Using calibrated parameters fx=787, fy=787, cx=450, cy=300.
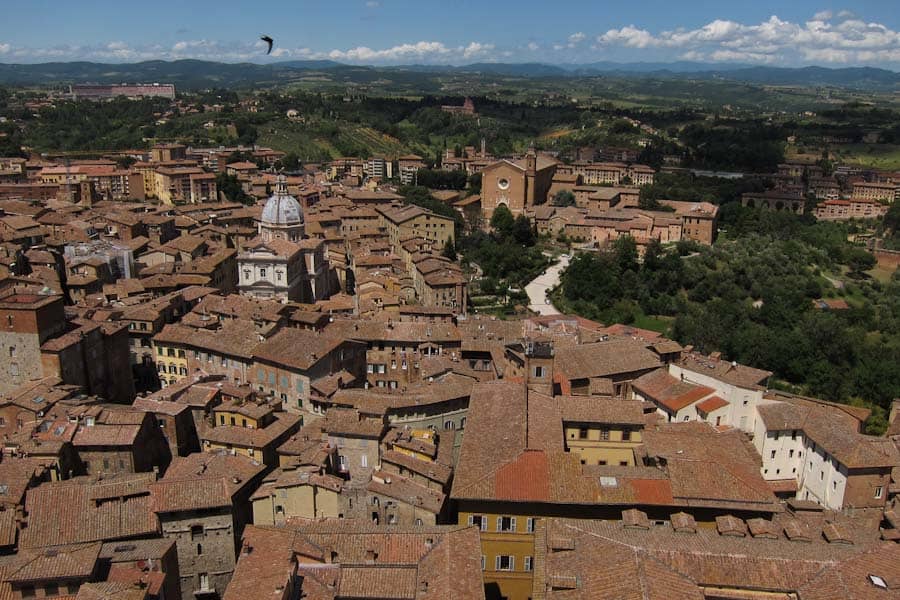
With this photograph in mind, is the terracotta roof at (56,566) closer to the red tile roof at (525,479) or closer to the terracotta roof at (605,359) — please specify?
the red tile roof at (525,479)

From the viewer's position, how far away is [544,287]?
197ft

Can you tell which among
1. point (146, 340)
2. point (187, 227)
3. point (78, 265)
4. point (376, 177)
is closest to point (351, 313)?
point (146, 340)

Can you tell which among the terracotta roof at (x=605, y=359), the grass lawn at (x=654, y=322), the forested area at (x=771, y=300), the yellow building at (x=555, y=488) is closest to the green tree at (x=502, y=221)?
the forested area at (x=771, y=300)

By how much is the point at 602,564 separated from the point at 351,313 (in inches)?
1024

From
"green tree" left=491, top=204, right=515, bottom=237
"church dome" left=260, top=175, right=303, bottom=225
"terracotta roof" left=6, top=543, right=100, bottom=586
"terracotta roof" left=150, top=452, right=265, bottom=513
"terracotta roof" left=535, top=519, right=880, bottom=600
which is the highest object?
"church dome" left=260, top=175, right=303, bottom=225

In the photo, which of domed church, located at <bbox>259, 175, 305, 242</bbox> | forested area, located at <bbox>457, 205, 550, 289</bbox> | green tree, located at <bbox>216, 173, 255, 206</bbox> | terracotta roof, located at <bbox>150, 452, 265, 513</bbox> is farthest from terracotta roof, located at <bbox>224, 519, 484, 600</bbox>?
green tree, located at <bbox>216, 173, 255, 206</bbox>

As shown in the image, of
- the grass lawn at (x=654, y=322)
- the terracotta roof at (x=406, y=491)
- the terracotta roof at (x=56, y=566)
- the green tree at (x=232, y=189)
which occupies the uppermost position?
the green tree at (x=232, y=189)

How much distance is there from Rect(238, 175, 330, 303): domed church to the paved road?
14750mm

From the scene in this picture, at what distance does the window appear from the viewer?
2122 cm

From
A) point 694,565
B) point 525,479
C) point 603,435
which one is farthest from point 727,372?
point 694,565

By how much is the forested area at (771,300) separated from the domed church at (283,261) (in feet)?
58.8

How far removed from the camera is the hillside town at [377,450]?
18.0 meters

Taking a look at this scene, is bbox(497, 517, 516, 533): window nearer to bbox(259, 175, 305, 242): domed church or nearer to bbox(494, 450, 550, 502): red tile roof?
bbox(494, 450, 550, 502): red tile roof

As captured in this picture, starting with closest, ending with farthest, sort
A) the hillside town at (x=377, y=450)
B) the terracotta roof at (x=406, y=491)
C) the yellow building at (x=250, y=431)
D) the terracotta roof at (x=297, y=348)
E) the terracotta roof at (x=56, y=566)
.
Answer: the terracotta roof at (x=56, y=566), the hillside town at (x=377, y=450), the terracotta roof at (x=406, y=491), the yellow building at (x=250, y=431), the terracotta roof at (x=297, y=348)
